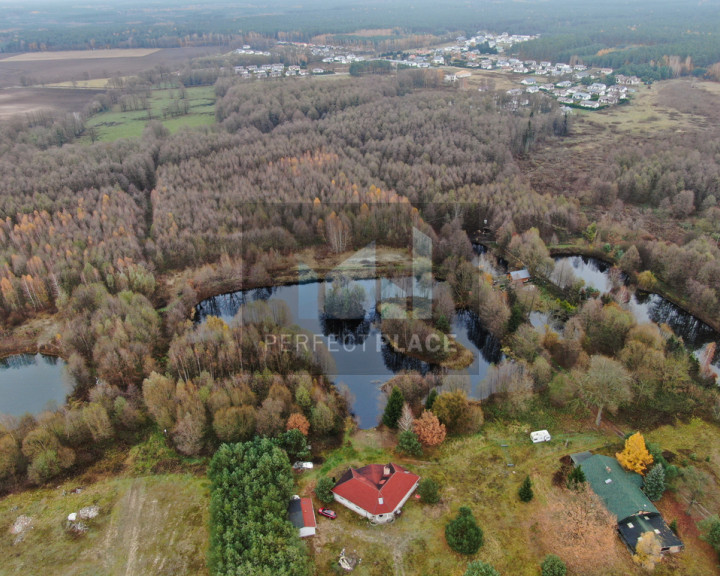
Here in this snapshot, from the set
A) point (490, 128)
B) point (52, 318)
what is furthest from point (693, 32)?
point (52, 318)

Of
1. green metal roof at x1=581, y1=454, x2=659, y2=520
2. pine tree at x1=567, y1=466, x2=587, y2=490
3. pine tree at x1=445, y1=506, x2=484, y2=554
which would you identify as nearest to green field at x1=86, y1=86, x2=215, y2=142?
pine tree at x1=445, y1=506, x2=484, y2=554

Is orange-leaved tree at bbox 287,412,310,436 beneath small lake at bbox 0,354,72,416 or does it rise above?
above

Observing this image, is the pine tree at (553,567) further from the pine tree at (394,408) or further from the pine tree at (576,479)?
the pine tree at (394,408)

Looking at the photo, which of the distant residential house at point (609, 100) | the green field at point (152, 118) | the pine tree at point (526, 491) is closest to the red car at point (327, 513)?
the pine tree at point (526, 491)

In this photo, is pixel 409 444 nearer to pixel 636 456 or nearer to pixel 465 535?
pixel 465 535

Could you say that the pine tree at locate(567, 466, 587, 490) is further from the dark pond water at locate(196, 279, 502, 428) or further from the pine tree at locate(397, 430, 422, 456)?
the dark pond water at locate(196, 279, 502, 428)

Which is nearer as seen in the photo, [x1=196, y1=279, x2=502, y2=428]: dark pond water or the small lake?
[x1=196, y1=279, x2=502, y2=428]: dark pond water
